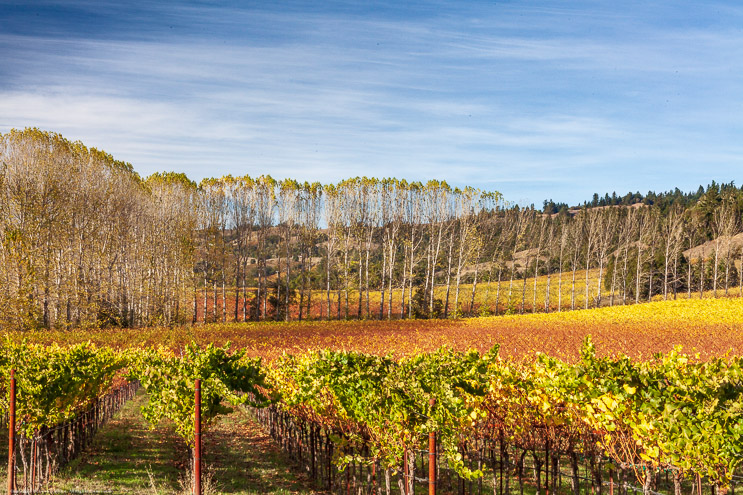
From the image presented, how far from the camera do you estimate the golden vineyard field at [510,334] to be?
27.0m

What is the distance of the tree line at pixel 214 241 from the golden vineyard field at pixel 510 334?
5.38 metres

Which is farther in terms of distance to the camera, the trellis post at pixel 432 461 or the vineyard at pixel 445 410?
the vineyard at pixel 445 410

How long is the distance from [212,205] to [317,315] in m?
14.7

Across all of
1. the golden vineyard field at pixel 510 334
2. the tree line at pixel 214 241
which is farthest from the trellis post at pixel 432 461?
the tree line at pixel 214 241

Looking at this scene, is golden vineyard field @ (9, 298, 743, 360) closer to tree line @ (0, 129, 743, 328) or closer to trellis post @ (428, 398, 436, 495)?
tree line @ (0, 129, 743, 328)

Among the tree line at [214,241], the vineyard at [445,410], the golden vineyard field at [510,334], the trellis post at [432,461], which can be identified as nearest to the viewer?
the trellis post at [432,461]

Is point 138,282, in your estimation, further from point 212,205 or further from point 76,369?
point 76,369

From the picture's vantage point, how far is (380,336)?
33.6 metres

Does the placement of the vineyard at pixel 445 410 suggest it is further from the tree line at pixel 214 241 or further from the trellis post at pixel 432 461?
the tree line at pixel 214 241

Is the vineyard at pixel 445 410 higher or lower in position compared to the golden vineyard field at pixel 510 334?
higher

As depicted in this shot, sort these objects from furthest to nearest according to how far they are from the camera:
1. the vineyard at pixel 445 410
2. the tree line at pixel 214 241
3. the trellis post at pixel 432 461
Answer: the tree line at pixel 214 241
the vineyard at pixel 445 410
the trellis post at pixel 432 461

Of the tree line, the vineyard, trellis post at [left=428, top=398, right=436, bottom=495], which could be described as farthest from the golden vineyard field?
trellis post at [left=428, top=398, right=436, bottom=495]

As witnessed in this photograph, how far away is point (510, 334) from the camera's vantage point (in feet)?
106

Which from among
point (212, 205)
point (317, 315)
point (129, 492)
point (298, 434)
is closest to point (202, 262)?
point (212, 205)
